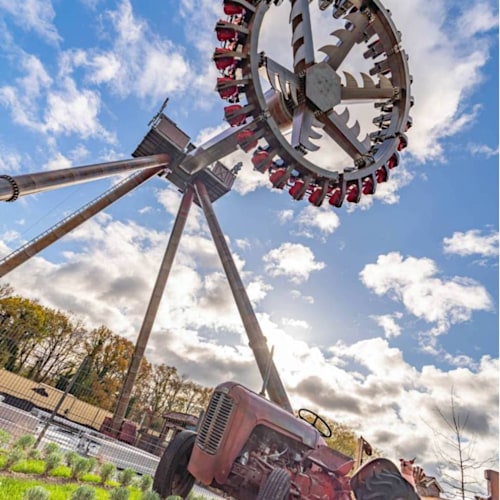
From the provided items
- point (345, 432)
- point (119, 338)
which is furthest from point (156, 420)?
point (345, 432)

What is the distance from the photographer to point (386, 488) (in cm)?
404

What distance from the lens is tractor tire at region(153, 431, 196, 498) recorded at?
4750mm

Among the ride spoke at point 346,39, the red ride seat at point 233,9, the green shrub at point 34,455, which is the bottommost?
the green shrub at point 34,455

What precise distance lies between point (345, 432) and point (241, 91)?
5230 cm

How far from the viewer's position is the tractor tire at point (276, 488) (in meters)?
3.50

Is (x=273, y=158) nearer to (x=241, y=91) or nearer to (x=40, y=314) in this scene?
(x=241, y=91)

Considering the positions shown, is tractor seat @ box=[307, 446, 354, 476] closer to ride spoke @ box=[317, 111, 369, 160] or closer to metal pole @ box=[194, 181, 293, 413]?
ride spoke @ box=[317, 111, 369, 160]

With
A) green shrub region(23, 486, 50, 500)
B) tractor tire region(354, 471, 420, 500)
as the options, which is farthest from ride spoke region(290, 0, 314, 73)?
green shrub region(23, 486, 50, 500)

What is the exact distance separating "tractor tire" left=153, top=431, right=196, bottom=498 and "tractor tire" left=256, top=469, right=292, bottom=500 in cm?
173

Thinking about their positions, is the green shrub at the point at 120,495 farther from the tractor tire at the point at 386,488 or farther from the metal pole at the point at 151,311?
the metal pole at the point at 151,311

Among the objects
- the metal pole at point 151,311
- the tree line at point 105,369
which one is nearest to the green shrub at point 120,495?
the metal pole at point 151,311

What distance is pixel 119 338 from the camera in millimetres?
39938

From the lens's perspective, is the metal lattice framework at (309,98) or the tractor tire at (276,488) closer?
the tractor tire at (276,488)

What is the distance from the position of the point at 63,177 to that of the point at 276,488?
14.7 meters
